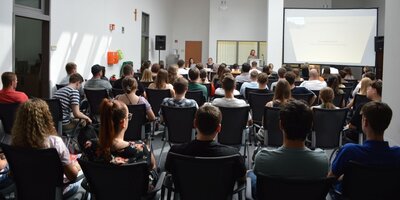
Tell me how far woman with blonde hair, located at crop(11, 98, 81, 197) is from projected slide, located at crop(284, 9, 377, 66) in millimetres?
12806

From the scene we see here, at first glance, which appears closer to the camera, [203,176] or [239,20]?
[203,176]

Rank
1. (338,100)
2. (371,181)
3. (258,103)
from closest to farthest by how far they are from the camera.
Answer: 1. (371,181)
2. (258,103)
3. (338,100)

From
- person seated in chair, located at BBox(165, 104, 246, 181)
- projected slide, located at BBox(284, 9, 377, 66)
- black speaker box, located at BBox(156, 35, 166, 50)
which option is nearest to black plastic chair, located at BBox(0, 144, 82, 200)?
person seated in chair, located at BBox(165, 104, 246, 181)

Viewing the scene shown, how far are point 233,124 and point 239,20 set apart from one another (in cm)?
1382

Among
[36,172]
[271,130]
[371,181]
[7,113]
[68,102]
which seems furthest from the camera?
[68,102]

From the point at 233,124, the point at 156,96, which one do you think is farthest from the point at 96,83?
the point at 233,124

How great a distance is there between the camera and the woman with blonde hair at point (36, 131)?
9.17 feet

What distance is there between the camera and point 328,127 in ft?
15.4

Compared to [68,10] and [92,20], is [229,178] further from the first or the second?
[92,20]

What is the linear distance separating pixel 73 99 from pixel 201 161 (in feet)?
10.4

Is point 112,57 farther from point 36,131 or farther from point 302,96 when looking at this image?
point 36,131

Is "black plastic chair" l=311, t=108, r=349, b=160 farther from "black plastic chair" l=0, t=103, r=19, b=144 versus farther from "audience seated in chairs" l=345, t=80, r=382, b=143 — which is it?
"black plastic chair" l=0, t=103, r=19, b=144

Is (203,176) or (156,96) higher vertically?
(156,96)

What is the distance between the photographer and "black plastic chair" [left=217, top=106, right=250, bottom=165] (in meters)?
4.64
